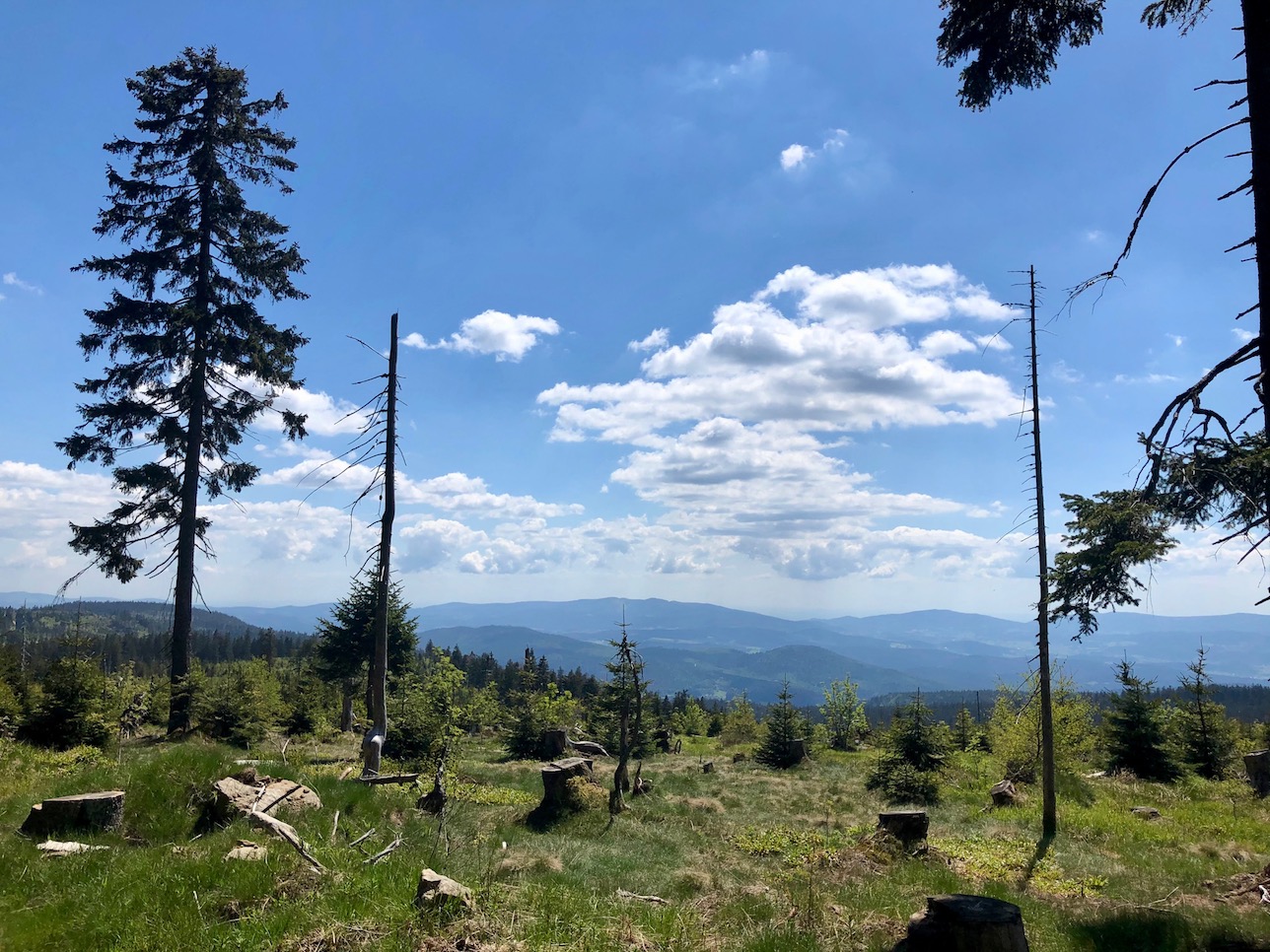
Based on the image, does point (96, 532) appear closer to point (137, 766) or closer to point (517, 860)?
point (137, 766)

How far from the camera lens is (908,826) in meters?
13.3

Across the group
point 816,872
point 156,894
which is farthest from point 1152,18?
point 156,894

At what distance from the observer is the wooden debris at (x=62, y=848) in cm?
741

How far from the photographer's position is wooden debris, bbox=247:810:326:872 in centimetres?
704

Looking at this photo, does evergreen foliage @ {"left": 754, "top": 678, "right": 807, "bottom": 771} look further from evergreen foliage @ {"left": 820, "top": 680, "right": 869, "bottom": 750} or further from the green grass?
evergreen foliage @ {"left": 820, "top": 680, "right": 869, "bottom": 750}

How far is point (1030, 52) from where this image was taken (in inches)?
302

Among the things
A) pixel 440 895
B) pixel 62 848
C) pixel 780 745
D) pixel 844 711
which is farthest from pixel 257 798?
pixel 844 711

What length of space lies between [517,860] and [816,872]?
5.04 m

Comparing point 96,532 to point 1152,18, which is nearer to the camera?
point 1152,18

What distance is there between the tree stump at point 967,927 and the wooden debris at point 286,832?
6.21m

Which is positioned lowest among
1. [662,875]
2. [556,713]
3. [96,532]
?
[556,713]

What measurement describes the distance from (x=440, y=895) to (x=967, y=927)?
502 cm

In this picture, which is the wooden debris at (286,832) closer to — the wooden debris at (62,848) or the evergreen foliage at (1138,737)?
the wooden debris at (62,848)

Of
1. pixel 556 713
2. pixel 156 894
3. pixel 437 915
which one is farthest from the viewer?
pixel 556 713
